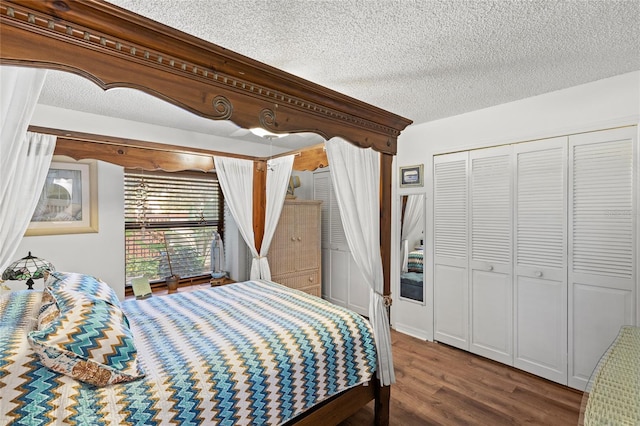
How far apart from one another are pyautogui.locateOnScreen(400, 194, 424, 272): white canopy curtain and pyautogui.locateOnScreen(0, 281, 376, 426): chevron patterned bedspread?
5.43 feet

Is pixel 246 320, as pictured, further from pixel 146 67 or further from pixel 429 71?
pixel 429 71

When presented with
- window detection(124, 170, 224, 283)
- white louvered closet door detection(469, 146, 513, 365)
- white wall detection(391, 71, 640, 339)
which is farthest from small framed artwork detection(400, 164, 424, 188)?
window detection(124, 170, 224, 283)

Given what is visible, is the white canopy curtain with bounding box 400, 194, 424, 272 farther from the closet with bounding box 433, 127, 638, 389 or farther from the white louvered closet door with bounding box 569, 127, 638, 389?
the white louvered closet door with bounding box 569, 127, 638, 389

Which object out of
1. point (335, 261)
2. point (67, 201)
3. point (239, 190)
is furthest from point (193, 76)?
point (335, 261)

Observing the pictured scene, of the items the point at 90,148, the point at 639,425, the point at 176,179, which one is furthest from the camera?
the point at 176,179

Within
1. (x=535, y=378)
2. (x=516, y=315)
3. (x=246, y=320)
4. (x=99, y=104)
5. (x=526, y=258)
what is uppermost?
(x=99, y=104)

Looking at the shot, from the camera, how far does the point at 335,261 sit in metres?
4.56

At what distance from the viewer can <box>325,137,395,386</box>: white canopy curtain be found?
2148 mm

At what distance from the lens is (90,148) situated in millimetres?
2592

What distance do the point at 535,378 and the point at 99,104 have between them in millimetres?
4707

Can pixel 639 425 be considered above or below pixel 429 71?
below

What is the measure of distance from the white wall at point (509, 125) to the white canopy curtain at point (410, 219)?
3.6 inches

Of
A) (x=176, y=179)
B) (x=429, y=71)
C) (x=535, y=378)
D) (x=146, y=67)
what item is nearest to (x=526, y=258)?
(x=535, y=378)

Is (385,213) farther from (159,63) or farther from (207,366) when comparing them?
(159,63)
